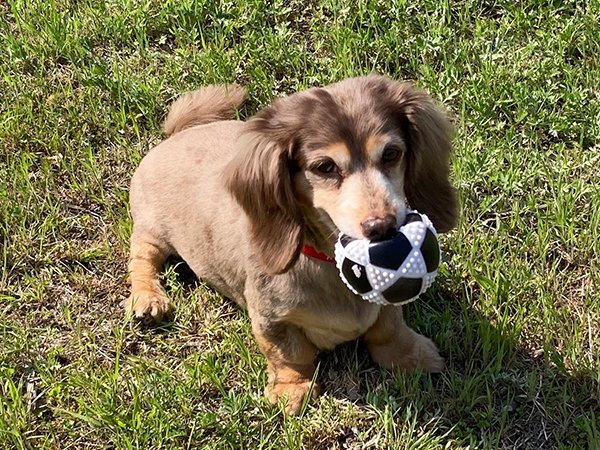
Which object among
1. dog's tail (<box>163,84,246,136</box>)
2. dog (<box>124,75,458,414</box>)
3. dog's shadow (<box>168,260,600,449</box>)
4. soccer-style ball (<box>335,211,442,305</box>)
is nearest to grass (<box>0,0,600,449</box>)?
dog's shadow (<box>168,260,600,449</box>)

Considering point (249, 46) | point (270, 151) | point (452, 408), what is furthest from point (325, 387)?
point (249, 46)

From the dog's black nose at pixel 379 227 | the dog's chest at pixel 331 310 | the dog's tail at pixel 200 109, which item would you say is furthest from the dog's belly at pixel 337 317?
the dog's tail at pixel 200 109

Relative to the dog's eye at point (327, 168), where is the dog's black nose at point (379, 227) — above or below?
below

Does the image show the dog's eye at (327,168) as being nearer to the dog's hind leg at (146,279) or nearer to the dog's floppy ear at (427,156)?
the dog's floppy ear at (427,156)

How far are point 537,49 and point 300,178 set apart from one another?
1925 mm

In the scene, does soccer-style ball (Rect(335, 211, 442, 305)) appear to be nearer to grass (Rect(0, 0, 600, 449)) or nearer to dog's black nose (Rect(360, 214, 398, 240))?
dog's black nose (Rect(360, 214, 398, 240))

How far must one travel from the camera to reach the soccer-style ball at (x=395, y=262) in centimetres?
225

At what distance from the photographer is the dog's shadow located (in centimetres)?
293

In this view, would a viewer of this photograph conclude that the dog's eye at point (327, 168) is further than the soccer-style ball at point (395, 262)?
Yes

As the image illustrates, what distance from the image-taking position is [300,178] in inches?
99.0

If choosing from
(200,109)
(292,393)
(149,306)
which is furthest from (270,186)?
(200,109)

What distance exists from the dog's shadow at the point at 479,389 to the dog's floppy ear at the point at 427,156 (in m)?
0.58

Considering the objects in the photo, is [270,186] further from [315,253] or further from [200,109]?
[200,109]

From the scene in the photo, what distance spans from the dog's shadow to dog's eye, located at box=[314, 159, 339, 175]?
2.95 ft
